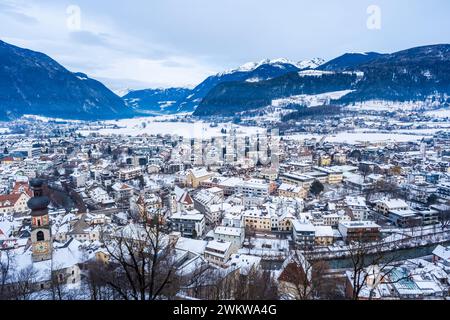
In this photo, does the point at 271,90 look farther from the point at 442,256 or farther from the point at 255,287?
the point at 255,287

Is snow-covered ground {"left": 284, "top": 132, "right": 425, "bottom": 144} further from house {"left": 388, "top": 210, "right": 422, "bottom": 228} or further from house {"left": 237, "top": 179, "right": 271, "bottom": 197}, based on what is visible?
house {"left": 388, "top": 210, "right": 422, "bottom": 228}

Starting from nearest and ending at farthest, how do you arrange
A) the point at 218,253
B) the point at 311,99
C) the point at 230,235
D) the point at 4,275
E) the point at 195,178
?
the point at 4,275 → the point at 218,253 → the point at 230,235 → the point at 195,178 → the point at 311,99

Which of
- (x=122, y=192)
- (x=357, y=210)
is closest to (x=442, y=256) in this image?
(x=357, y=210)

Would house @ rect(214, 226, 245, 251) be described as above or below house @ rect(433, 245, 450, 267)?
above

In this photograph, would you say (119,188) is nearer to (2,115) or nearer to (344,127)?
(344,127)

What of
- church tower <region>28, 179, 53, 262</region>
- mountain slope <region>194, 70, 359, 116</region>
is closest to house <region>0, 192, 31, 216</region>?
church tower <region>28, 179, 53, 262</region>

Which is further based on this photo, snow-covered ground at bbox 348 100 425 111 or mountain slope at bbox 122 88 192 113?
mountain slope at bbox 122 88 192 113
